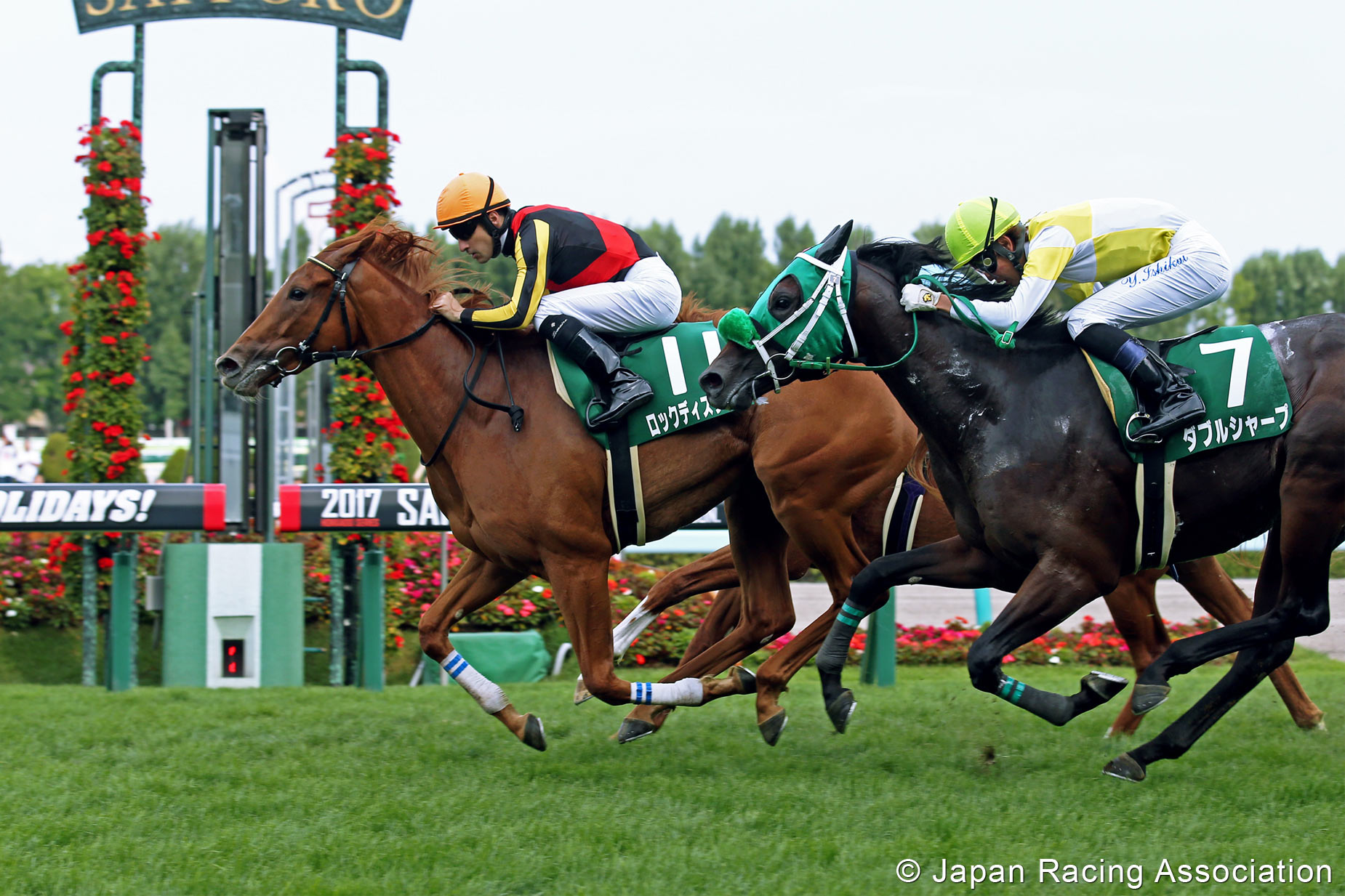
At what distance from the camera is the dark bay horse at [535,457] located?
5113mm

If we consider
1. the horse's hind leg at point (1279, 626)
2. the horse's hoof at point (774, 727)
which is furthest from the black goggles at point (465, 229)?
the horse's hind leg at point (1279, 626)

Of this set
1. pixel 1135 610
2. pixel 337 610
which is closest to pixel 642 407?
pixel 1135 610

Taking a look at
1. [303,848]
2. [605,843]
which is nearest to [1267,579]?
[605,843]

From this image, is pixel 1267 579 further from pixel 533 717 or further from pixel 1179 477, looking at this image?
pixel 533 717

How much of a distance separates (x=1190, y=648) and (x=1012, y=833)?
44.0 inches

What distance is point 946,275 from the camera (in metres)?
4.86

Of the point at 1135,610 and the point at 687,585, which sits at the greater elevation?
the point at 687,585

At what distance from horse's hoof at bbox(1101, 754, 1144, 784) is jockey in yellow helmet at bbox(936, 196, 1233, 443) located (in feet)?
3.90

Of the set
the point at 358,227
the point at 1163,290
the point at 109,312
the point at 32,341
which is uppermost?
the point at 32,341

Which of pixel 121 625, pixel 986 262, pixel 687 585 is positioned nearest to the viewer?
pixel 986 262

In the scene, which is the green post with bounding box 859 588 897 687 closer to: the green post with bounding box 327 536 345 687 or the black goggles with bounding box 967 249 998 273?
the black goggles with bounding box 967 249 998 273

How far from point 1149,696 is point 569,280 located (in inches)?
110

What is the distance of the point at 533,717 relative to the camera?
5.34 meters

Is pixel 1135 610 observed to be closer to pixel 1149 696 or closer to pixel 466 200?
pixel 1149 696
